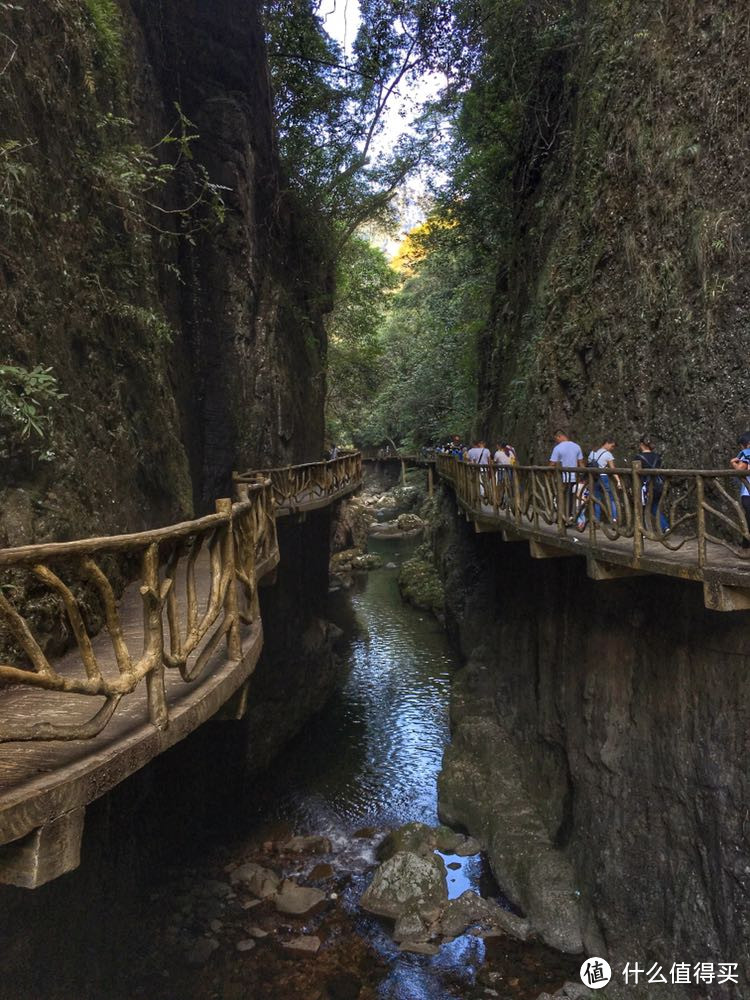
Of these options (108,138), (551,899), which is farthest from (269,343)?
(551,899)

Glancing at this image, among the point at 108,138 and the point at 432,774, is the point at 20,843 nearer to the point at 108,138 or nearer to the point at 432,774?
the point at 108,138

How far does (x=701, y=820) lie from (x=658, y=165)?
363 inches

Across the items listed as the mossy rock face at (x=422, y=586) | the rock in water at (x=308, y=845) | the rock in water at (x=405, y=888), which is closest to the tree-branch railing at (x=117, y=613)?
the rock in water at (x=405, y=888)

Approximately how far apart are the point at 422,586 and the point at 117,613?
79.4 feet

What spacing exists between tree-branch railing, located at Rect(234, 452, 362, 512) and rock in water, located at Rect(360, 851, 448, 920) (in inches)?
248

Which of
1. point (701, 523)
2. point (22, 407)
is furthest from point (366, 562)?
point (22, 407)

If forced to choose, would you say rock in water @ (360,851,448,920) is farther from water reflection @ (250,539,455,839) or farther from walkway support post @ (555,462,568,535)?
walkway support post @ (555,462,568,535)

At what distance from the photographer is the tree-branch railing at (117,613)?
271 cm

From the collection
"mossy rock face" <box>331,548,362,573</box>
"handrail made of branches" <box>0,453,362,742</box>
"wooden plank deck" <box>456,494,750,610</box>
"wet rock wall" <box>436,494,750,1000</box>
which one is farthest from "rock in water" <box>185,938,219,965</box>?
"mossy rock face" <box>331,548,362,573</box>

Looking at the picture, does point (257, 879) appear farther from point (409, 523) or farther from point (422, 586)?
point (409, 523)

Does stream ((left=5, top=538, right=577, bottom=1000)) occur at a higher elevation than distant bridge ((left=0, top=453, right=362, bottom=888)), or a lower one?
lower

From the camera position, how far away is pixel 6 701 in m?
4.03

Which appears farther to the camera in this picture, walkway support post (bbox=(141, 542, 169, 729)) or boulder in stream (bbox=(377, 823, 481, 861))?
boulder in stream (bbox=(377, 823, 481, 861))

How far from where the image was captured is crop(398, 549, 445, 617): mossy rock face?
25.9 meters
